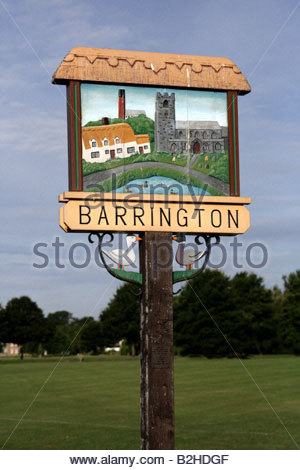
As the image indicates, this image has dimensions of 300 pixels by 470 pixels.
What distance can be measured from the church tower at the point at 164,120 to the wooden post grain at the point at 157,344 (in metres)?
1.57

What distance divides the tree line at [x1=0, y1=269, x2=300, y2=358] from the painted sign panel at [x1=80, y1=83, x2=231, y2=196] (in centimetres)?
5300

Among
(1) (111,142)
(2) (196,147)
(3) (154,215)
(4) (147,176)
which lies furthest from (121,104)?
(3) (154,215)

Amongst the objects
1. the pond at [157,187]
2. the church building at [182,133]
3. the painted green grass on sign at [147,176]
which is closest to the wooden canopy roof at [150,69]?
the church building at [182,133]

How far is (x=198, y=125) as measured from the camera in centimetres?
1153

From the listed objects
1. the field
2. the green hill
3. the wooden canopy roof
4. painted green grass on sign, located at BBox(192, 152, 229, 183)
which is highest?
the wooden canopy roof

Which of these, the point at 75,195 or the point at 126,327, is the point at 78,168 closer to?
the point at 75,195

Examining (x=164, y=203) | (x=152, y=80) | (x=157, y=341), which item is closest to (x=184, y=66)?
(x=152, y=80)

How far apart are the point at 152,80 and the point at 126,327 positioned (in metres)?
78.0

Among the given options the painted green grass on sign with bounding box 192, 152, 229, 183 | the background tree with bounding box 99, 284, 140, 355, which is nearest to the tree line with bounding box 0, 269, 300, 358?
the background tree with bounding box 99, 284, 140, 355

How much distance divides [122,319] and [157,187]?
7853 cm

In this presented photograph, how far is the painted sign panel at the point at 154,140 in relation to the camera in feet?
36.1

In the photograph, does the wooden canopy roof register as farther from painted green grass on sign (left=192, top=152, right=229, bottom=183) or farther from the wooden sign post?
painted green grass on sign (left=192, top=152, right=229, bottom=183)

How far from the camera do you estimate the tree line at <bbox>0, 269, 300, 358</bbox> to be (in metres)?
72.5

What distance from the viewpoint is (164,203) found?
11.3 m
